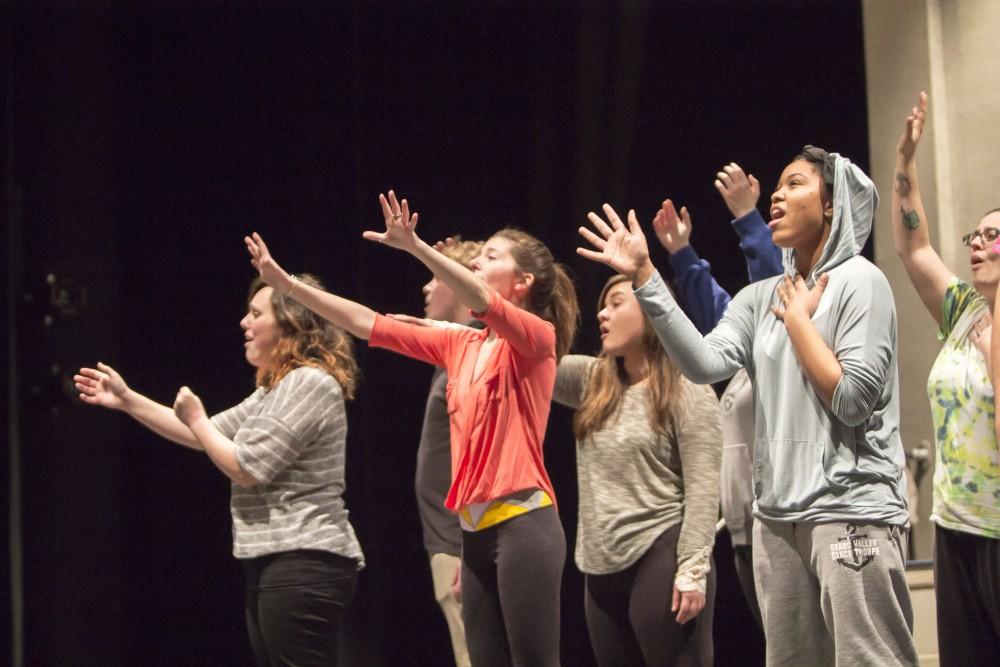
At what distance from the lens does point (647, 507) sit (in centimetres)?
290

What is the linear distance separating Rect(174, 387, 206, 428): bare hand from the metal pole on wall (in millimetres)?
1496

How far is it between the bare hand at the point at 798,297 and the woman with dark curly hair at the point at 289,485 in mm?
1193

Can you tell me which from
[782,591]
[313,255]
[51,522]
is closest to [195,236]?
[313,255]

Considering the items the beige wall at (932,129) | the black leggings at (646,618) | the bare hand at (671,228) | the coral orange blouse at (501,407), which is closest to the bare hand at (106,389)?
the coral orange blouse at (501,407)

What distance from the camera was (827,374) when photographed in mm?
2080

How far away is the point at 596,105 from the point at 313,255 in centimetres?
114

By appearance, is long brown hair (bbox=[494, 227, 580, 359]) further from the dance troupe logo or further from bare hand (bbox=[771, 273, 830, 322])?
the dance troupe logo

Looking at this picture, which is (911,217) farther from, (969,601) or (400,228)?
(400,228)

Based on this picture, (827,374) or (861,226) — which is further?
(861,226)

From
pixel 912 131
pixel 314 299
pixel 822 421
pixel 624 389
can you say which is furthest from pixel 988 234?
pixel 314 299

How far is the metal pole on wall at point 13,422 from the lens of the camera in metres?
4.12

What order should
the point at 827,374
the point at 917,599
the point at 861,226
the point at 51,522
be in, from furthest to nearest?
1. the point at 51,522
2. the point at 917,599
3. the point at 861,226
4. the point at 827,374

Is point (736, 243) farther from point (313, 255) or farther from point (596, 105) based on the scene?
point (313, 255)

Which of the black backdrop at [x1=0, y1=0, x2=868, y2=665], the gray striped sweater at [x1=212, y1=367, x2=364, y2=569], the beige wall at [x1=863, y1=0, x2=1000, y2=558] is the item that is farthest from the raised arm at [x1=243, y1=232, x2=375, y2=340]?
the beige wall at [x1=863, y1=0, x2=1000, y2=558]
